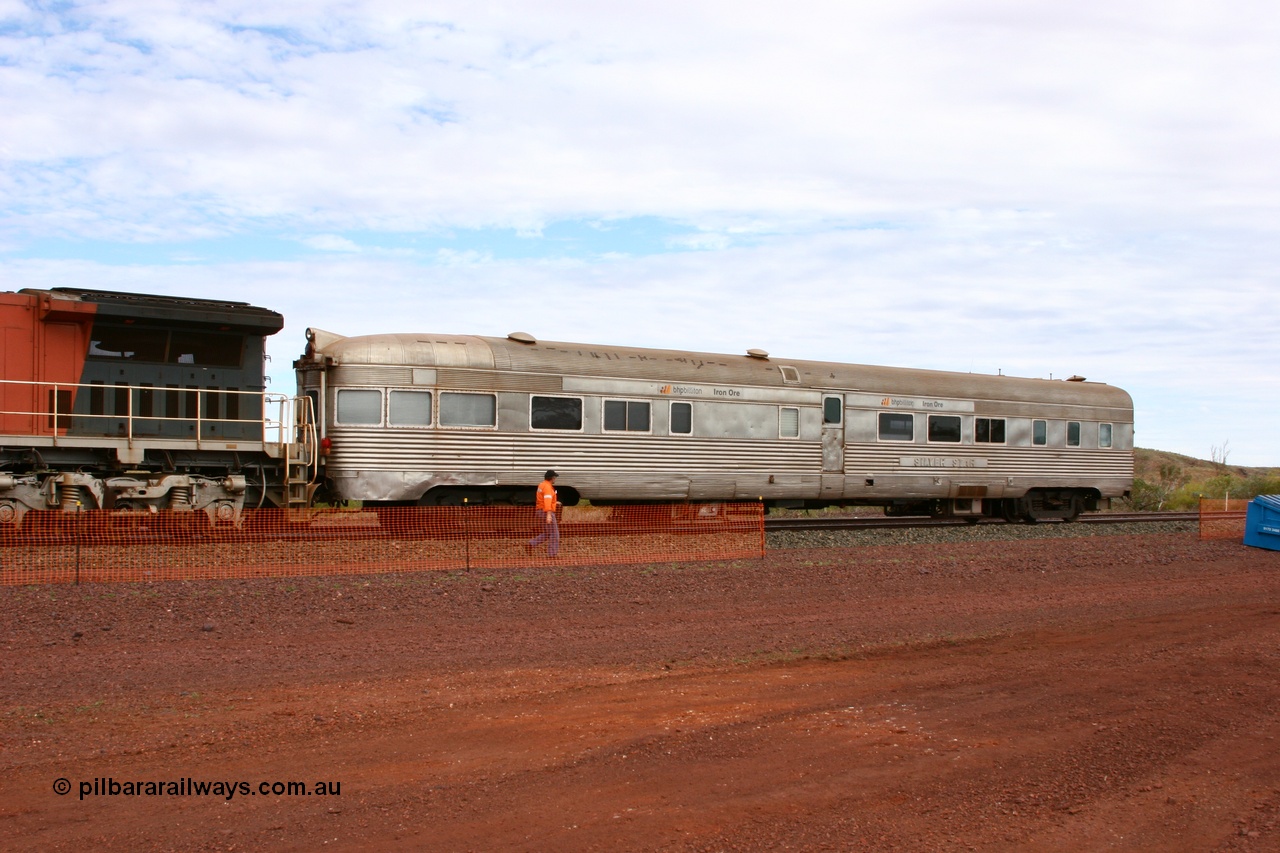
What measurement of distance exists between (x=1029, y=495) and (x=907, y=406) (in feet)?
15.4

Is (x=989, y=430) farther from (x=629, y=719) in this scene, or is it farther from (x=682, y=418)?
(x=629, y=719)

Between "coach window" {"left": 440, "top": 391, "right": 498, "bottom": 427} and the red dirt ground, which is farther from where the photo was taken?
"coach window" {"left": 440, "top": 391, "right": 498, "bottom": 427}

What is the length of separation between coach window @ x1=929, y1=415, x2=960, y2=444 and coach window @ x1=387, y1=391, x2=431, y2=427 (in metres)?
11.2

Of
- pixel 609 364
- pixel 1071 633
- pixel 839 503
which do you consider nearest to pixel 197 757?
pixel 1071 633

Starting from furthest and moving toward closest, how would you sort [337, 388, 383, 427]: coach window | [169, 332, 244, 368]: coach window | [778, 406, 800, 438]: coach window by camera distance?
[778, 406, 800, 438]: coach window
[337, 388, 383, 427]: coach window
[169, 332, 244, 368]: coach window

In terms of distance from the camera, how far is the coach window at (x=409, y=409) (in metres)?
17.6

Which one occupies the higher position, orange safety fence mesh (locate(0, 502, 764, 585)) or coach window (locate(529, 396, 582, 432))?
coach window (locate(529, 396, 582, 432))

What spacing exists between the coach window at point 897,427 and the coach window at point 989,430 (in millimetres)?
1846

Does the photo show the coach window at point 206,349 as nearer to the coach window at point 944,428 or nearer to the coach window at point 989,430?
the coach window at point 944,428

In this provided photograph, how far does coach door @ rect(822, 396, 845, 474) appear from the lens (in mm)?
21594

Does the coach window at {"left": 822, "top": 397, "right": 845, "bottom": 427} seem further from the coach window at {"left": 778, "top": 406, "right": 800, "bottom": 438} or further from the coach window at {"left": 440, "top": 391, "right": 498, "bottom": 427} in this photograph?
the coach window at {"left": 440, "top": 391, "right": 498, "bottom": 427}

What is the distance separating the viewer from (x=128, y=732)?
6.46 meters

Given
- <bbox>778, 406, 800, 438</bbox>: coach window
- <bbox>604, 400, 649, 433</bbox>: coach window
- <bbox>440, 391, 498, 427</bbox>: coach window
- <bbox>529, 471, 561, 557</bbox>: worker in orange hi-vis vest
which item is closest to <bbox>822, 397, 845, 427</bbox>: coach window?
<bbox>778, 406, 800, 438</bbox>: coach window

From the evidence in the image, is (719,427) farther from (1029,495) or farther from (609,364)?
(1029,495)
